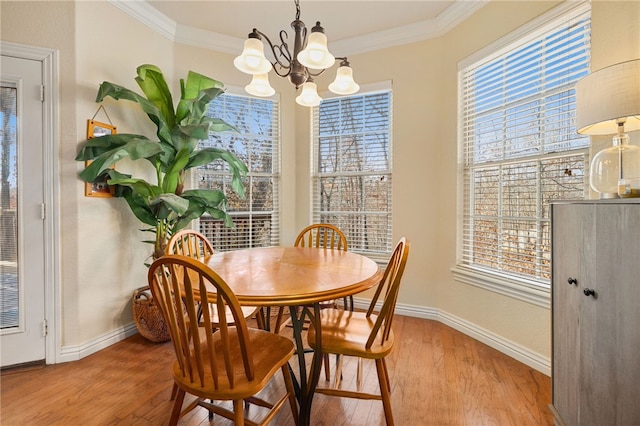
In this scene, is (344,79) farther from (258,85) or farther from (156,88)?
(156,88)

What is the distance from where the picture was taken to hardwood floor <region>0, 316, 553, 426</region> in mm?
1606

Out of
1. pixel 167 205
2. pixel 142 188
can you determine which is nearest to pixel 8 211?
pixel 142 188

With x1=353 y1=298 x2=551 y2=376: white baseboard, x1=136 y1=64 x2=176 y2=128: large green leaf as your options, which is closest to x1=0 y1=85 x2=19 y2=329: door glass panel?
x1=136 y1=64 x2=176 y2=128: large green leaf

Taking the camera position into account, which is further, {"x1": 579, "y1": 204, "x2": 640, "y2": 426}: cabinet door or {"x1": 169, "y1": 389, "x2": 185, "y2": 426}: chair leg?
{"x1": 169, "y1": 389, "x2": 185, "y2": 426}: chair leg

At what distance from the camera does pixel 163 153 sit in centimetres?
245

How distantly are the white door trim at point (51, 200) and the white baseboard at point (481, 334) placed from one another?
261 centimetres

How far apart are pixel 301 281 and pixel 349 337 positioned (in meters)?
0.39

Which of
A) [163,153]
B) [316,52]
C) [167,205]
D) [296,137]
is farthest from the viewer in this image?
[296,137]

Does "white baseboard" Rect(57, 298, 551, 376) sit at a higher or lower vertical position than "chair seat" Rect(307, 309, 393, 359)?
lower

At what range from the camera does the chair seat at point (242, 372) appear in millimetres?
1097

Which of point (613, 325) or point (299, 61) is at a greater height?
point (299, 61)

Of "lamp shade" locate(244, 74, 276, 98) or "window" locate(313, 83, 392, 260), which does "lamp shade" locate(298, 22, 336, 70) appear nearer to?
"lamp shade" locate(244, 74, 276, 98)

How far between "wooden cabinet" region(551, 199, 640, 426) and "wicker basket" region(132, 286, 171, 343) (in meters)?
2.63

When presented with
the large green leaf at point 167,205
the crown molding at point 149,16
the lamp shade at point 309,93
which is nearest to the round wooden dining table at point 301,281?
the large green leaf at point 167,205
